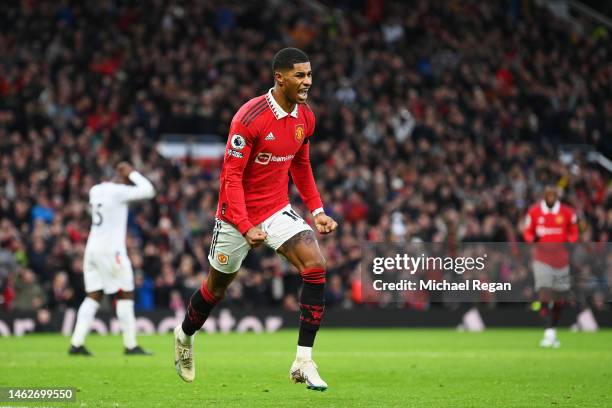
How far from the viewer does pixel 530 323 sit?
985 inches

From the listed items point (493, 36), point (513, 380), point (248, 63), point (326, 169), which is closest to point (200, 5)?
point (248, 63)

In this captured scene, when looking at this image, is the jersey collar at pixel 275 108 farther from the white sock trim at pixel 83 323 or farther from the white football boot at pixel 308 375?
the white sock trim at pixel 83 323

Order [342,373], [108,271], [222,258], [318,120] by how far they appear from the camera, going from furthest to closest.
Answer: [318,120] → [108,271] → [342,373] → [222,258]

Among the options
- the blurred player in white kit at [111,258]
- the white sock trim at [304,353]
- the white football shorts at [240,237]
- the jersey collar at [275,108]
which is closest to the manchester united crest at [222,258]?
the white football shorts at [240,237]

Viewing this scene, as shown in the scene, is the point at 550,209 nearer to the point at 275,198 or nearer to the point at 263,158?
the point at 275,198

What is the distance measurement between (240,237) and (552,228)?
969cm

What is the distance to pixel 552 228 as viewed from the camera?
18.5 metres

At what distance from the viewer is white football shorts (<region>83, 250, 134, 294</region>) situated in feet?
52.5

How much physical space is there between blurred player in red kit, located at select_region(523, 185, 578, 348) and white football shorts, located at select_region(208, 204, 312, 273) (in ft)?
30.4

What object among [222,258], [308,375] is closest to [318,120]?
[222,258]

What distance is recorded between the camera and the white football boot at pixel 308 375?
9391 mm

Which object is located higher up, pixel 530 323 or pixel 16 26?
pixel 16 26

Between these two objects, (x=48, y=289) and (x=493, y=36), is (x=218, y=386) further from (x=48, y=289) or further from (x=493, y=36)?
(x=493, y=36)

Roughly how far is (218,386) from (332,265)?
46.7 feet
